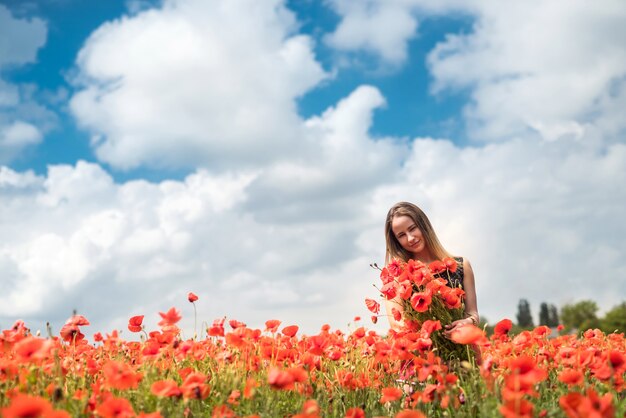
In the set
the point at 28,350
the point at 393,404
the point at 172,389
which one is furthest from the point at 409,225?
the point at 28,350

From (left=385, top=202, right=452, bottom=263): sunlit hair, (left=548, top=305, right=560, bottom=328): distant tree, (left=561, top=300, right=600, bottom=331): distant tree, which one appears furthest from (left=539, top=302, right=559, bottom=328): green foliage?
(left=385, top=202, right=452, bottom=263): sunlit hair

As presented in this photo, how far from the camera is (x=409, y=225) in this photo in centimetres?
595

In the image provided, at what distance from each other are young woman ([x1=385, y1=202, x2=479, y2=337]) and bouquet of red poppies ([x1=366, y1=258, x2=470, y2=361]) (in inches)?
19.3

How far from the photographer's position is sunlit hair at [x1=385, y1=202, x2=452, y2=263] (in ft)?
19.9

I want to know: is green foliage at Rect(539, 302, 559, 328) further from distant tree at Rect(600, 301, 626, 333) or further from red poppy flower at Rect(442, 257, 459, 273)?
red poppy flower at Rect(442, 257, 459, 273)

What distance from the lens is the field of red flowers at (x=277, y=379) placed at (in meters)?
3.35

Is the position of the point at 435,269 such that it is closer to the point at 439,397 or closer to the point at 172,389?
the point at 439,397

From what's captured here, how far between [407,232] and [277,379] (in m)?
2.82

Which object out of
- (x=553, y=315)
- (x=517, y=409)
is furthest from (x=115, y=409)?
(x=553, y=315)

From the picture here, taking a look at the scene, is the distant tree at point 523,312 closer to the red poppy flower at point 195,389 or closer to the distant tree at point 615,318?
the distant tree at point 615,318

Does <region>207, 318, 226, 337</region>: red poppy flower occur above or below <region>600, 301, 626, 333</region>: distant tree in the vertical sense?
below

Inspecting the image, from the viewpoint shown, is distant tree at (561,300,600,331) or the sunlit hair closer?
the sunlit hair

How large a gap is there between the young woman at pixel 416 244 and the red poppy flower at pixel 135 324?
2146mm

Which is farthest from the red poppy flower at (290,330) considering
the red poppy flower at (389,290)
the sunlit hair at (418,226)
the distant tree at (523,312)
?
the distant tree at (523,312)
